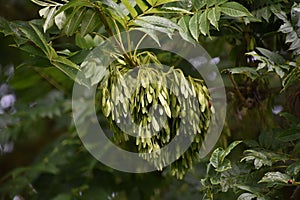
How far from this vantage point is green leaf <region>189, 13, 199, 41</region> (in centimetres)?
75

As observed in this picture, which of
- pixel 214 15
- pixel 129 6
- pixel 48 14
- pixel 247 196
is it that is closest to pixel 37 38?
pixel 48 14

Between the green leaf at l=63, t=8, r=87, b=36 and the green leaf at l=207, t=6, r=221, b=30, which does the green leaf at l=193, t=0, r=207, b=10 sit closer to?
the green leaf at l=207, t=6, r=221, b=30

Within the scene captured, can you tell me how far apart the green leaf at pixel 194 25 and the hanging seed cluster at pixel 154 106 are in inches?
2.2

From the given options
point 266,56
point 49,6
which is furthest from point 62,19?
point 266,56

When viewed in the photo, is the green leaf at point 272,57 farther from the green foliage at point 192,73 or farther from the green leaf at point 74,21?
the green leaf at point 74,21

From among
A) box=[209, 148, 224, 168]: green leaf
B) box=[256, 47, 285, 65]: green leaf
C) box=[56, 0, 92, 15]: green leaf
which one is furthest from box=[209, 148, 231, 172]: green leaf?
box=[56, 0, 92, 15]: green leaf

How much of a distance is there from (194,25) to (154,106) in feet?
0.45

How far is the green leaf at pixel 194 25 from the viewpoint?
75 cm

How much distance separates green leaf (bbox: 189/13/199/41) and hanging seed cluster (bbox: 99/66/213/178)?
6cm

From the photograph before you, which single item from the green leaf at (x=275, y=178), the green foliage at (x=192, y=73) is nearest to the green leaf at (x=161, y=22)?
the green foliage at (x=192, y=73)

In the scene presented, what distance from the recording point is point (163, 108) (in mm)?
717

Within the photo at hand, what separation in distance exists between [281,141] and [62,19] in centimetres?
36

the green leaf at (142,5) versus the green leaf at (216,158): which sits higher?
the green leaf at (142,5)

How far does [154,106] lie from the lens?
0.71 m
